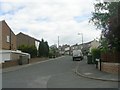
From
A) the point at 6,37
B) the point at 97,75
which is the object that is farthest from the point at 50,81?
the point at 6,37

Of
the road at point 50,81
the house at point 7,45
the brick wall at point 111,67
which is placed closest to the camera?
the road at point 50,81

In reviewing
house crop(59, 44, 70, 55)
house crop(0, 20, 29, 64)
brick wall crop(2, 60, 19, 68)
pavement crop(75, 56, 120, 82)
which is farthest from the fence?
house crop(59, 44, 70, 55)

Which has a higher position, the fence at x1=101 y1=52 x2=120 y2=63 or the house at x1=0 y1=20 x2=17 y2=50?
the house at x1=0 y1=20 x2=17 y2=50

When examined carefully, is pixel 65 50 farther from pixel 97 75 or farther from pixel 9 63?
pixel 97 75

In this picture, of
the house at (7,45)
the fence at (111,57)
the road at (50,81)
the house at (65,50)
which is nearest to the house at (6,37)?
the house at (7,45)

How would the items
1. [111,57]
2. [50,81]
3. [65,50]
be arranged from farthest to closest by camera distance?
[65,50], [111,57], [50,81]

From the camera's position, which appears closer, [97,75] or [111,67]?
[97,75]

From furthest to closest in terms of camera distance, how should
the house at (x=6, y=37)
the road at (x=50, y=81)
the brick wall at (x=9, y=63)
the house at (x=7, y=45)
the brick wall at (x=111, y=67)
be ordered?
the house at (x=6, y=37) → the house at (x=7, y=45) → the brick wall at (x=9, y=63) → the brick wall at (x=111, y=67) → the road at (x=50, y=81)

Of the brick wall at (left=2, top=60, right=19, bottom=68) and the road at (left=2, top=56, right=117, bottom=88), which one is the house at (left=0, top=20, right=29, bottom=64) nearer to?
the brick wall at (left=2, top=60, right=19, bottom=68)

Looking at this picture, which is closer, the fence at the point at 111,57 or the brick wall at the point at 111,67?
the brick wall at the point at 111,67

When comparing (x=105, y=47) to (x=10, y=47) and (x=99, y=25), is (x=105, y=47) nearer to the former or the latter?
(x=99, y=25)

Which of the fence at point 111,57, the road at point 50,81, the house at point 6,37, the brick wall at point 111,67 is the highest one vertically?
the house at point 6,37

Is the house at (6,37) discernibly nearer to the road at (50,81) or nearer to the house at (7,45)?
the house at (7,45)

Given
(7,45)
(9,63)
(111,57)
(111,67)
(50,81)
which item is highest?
(7,45)
